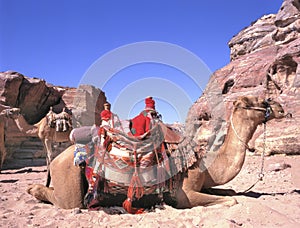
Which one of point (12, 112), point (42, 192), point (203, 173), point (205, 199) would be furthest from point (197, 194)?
point (12, 112)

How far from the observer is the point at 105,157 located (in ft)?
12.0

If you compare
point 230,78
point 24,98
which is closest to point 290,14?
point 230,78

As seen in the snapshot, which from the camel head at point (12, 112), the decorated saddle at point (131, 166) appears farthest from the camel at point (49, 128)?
the decorated saddle at point (131, 166)

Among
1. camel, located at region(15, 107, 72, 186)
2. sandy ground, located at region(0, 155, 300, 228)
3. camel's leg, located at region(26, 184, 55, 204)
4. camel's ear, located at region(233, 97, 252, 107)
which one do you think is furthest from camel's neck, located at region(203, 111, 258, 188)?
camel, located at region(15, 107, 72, 186)

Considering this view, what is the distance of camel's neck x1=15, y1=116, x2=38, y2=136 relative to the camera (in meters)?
9.32

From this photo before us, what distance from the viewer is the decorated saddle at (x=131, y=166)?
355cm

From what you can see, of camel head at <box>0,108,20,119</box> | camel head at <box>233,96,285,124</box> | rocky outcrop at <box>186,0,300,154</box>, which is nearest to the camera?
camel head at <box>233,96,285,124</box>

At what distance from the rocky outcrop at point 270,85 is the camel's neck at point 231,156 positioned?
3063 mm

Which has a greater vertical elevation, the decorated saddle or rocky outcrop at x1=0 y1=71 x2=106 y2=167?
rocky outcrop at x1=0 y1=71 x2=106 y2=167

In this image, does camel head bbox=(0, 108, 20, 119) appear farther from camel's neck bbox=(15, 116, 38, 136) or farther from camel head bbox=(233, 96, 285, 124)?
camel head bbox=(233, 96, 285, 124)

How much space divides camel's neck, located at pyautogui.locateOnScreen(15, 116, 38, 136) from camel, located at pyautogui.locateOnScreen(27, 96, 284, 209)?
228 inches

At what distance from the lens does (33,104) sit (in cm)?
1692

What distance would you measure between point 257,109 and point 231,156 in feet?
2.86

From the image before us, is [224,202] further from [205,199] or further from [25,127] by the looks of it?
[25,127]
